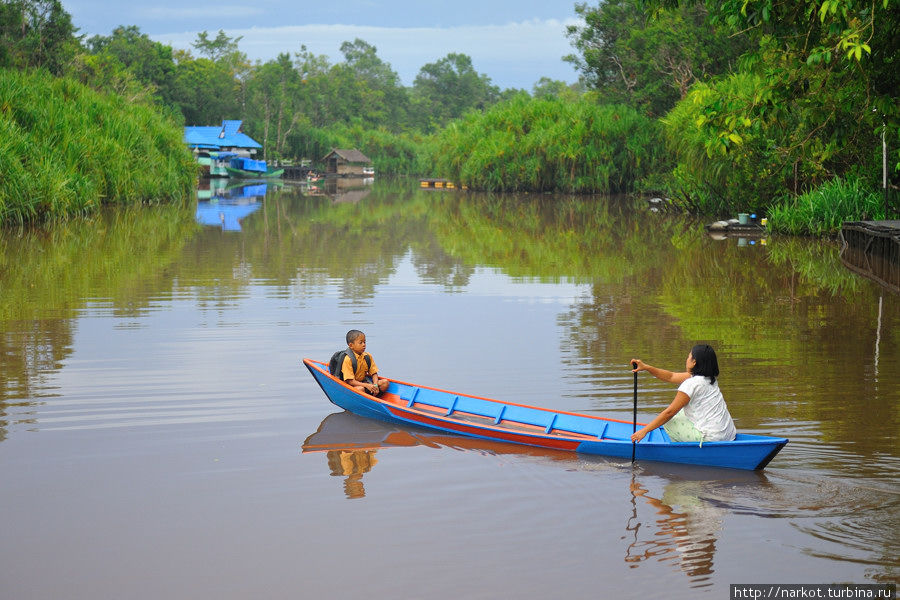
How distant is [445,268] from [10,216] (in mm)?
13138

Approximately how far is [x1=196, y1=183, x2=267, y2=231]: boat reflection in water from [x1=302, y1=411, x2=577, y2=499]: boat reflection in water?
74.5 feet

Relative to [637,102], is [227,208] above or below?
below

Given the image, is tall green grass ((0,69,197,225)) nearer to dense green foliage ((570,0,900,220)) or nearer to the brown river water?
the brown river water

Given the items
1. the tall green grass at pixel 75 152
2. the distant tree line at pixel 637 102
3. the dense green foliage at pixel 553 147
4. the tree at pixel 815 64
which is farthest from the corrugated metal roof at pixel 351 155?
the tree at pixel 815 64

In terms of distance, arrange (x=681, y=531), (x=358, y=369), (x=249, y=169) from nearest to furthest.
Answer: (x=681, y=531), (x=358, y=369), (x=249, y=169)

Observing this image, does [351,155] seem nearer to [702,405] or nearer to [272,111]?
[272,111]

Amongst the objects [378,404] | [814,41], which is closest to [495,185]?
[814,41]

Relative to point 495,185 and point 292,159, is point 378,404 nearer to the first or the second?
point 495,185

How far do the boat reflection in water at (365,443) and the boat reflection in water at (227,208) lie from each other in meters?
22.7

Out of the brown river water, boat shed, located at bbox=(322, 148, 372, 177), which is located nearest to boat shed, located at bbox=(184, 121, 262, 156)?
boat shed, located at bbox=(322, 148, 372, 177)

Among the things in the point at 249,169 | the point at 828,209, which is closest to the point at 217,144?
the point at 249,169

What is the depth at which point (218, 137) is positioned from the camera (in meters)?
84.0

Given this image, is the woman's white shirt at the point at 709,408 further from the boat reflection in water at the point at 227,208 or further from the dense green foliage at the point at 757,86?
the boat reflection in water at the point at 227,208

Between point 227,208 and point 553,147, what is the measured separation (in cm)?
1985
